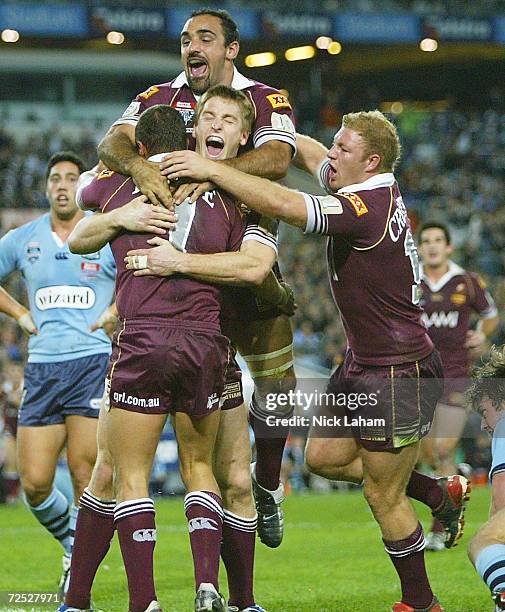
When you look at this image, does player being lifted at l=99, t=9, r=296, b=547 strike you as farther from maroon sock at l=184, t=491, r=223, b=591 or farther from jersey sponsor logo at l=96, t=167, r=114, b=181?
maroon sock at l=184, t=491, r=223, b=591

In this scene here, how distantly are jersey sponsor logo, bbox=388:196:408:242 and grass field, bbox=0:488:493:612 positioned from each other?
204 centimetres

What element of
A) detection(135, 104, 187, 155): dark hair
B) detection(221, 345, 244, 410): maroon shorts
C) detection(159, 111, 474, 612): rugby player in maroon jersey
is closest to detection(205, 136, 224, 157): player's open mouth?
detection(135, 104, 187, 155): dark hair

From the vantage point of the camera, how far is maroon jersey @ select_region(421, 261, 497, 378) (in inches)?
417

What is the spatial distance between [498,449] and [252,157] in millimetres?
1823

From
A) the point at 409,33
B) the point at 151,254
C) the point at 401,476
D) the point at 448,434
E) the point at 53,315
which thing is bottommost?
the point at 448,434

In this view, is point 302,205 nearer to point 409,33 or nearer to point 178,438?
point 178,438

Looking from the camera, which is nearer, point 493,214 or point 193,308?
point 193,308

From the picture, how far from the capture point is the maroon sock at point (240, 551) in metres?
5.50

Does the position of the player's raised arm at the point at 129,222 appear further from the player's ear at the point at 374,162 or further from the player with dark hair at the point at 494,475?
the player with dark hair at the point at 494,475

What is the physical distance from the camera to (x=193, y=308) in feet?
16.4

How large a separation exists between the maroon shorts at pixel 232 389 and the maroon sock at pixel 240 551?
0.51 metres

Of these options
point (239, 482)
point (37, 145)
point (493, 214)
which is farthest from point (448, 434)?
point (37, 145)

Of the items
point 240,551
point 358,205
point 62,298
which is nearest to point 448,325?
point 62,298

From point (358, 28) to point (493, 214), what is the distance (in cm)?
584
